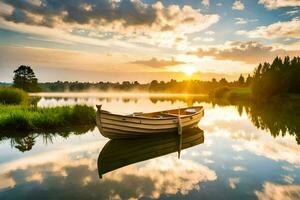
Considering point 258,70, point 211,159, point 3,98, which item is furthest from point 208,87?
point 211,159

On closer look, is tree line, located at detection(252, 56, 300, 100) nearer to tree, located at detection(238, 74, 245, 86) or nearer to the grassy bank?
the grassy bank

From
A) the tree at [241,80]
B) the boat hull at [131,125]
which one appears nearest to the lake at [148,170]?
the boat hull at [131,125]

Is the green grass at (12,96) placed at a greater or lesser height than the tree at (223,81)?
lesser

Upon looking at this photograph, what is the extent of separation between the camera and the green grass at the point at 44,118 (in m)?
19.6

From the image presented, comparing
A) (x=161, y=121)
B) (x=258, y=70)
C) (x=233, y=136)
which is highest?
(x=258, y=70)

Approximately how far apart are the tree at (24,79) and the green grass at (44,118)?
60227mm

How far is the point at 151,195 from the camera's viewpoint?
8727 millimetres

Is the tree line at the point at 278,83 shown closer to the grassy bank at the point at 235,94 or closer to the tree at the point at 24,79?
the grassy bank at the point at 235,94

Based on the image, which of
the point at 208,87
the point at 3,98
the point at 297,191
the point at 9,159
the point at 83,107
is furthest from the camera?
the point at 208,87

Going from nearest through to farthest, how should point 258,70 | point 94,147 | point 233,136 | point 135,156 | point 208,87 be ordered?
1. point 135,156
2. point 94,147
3. point 233,136
4. point 258,70
5. point 208,87

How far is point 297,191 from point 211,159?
4790 mm

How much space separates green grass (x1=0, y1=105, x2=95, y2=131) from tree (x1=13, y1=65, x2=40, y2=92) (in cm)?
6023

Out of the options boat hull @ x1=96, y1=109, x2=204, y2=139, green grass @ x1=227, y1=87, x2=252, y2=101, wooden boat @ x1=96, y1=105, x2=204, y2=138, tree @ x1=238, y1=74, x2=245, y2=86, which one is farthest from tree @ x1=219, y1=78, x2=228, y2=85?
boat hull @ x1=96, y1=109, x2=204, y2=139

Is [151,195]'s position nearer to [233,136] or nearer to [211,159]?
[211,159]
